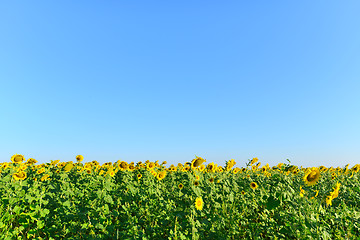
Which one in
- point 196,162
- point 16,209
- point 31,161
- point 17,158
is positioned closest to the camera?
point 16,209

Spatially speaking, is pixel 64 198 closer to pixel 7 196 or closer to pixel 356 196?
pixel 7 196

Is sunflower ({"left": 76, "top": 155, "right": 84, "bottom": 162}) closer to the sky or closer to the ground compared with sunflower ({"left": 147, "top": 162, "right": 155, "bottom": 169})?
closer to the sky

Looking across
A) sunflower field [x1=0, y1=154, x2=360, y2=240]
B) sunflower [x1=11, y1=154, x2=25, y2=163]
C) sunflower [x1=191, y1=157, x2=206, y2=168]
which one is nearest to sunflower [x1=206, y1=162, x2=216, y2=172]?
sunflower field [x1=0, y1=154, x2=360, y2=240]

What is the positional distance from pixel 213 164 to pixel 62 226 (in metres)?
3.34

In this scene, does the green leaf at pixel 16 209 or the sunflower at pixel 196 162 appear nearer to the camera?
the green leaf at pixel 16 209

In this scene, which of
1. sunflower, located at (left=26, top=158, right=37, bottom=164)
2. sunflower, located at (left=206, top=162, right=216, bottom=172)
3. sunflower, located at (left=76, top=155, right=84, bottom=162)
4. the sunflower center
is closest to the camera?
the sunflower center

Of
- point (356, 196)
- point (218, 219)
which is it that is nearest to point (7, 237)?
point (218, 219)

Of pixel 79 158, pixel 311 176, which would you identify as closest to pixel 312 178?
pixel 311 176

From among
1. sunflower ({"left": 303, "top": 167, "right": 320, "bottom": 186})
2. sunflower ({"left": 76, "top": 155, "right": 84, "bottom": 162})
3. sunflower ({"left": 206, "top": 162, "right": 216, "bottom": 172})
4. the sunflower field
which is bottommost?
the sunflower field

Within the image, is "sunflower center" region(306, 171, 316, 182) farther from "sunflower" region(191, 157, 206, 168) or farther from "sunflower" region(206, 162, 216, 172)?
"sunflower" region(206, 162, 216, 172)

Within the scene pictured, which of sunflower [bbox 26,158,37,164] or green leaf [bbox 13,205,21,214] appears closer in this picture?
green leaf [bbox 13,205,21,214]

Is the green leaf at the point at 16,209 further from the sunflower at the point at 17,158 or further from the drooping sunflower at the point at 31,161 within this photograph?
the drooping sunflower at the point at 31,161

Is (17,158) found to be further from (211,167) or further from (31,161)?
(211,167)

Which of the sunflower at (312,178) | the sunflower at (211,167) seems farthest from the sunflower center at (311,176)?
the sunflower at (211,167)
